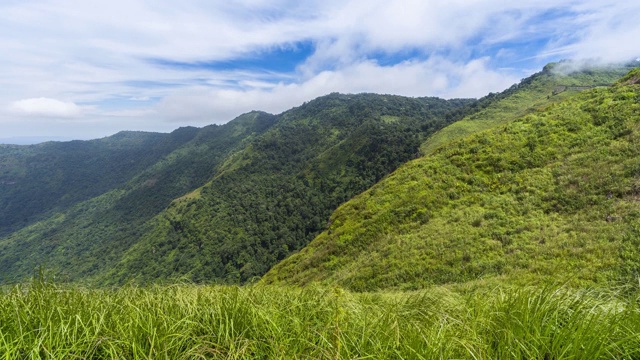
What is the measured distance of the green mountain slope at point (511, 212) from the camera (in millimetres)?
10203

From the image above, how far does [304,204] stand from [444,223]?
271 ft

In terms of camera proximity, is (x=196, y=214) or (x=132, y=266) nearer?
(x=132, y=266)

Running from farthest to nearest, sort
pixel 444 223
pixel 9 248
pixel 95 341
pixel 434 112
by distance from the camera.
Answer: pixel 434 112 → pixel 9 248 → pixel 444 223 → pixel 95 341

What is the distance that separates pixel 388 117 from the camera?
583 ft

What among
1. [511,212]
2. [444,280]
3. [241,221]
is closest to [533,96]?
[511,212]

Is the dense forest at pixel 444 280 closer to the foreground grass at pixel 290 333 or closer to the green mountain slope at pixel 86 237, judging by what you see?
the foreground grass at pixel 290 333

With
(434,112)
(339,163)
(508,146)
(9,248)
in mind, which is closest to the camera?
(508,146)

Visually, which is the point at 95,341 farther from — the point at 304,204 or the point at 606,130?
the point at 304,204

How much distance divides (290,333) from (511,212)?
1594 cm

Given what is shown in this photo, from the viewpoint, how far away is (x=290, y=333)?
242 cm

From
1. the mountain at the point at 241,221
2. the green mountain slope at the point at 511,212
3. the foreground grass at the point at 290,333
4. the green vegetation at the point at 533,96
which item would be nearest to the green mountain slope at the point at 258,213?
the mountain at the point at 241,221

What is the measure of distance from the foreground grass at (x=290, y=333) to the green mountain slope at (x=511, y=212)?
736cm

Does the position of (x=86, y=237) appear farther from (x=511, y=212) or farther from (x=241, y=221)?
(x=511, y=212)

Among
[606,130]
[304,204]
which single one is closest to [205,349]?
[606,130]
